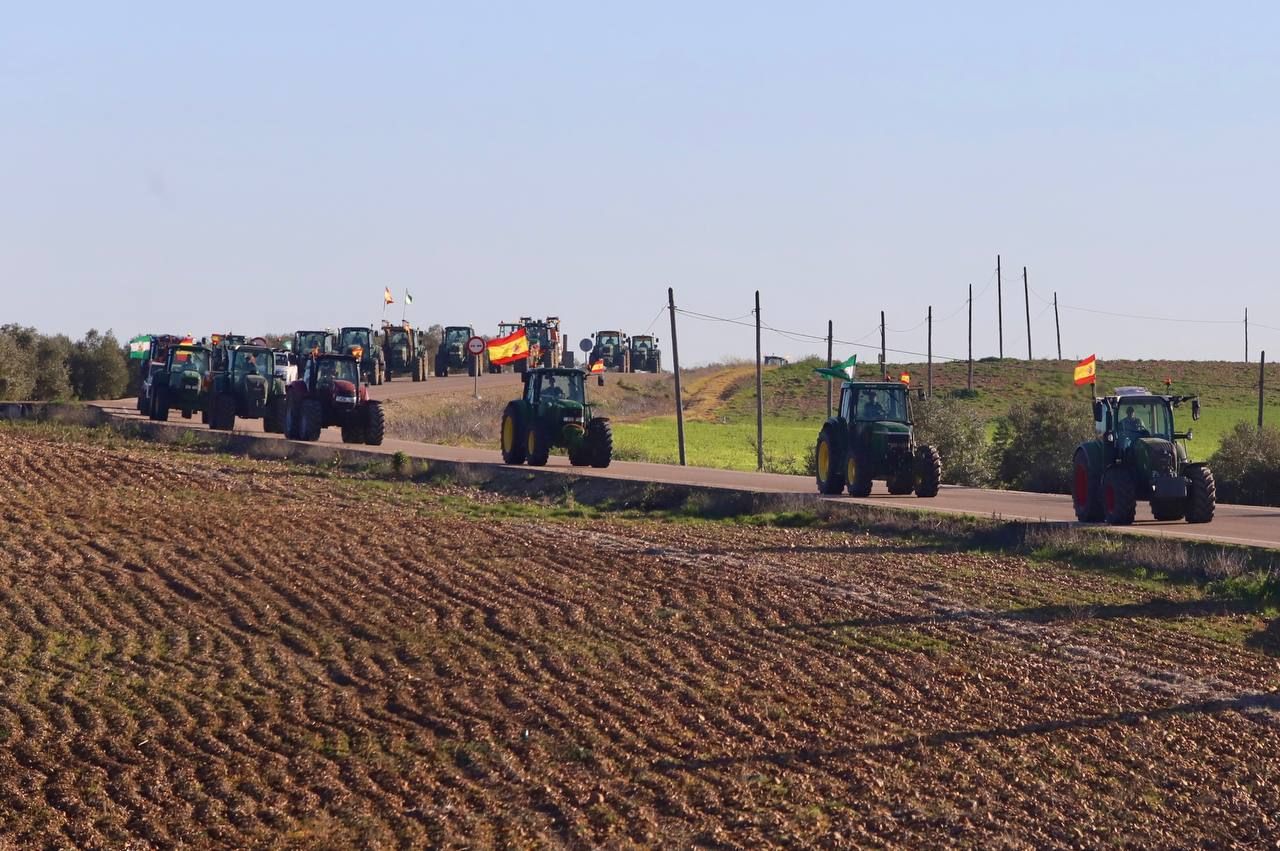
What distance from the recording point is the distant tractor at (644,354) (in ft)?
266

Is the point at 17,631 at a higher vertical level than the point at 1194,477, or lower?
lower

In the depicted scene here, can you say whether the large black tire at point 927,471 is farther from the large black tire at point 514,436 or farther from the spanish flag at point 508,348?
the spanish flag at point 508,348

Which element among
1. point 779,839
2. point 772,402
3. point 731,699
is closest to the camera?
point 779,839

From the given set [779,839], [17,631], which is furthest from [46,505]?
[779,839]

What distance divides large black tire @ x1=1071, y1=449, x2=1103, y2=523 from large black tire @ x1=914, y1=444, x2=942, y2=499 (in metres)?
4.25

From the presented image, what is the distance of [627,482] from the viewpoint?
1171 inches

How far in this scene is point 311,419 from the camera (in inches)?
1501

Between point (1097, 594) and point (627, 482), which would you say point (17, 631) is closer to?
point (1097, 594)

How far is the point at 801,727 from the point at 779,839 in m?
2.63

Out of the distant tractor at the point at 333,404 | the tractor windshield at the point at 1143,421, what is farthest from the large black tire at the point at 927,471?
the distant tractor at the point at 333,404

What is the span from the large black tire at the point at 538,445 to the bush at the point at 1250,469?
46.4ft

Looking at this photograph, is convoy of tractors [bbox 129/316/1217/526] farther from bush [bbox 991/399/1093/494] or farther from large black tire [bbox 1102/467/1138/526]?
bush [bbox 991/399/1093/494]

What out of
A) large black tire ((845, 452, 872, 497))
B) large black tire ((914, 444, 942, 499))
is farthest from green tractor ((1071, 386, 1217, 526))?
large black tire ((845, 452, 872, 497))

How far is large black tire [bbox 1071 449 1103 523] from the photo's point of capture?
2386 centimetres
